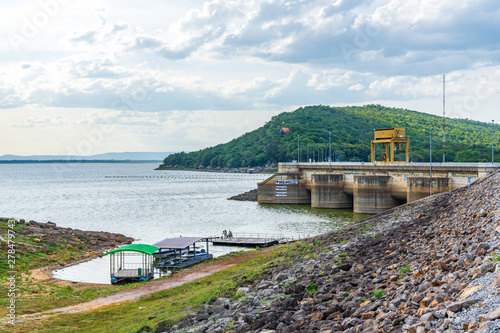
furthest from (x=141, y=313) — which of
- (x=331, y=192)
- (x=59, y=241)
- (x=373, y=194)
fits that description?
(x=331, y=192)

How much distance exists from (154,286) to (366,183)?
134ft

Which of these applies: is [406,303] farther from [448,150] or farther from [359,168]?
[448,150]

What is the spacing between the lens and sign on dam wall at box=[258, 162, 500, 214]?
5250 centimetres

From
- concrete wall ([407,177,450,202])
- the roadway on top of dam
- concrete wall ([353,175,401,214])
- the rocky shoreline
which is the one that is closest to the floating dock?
the rocky shoreline

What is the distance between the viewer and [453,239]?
15820mm

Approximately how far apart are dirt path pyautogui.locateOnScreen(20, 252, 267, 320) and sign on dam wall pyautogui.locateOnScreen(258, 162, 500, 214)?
91.2ft

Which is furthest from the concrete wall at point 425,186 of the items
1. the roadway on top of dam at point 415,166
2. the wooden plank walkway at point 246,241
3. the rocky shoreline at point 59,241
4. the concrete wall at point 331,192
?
the rocky shoreline at point 59,241

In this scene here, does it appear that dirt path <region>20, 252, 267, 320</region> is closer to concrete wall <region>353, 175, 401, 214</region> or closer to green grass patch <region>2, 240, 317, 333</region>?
green grass patch <region>2, 240, 317, 333</region>

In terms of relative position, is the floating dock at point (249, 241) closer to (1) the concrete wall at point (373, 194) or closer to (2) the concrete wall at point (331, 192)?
(1) the concrete wall at point (373, 194)

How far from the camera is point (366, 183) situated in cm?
6216

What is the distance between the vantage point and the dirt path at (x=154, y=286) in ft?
74.2

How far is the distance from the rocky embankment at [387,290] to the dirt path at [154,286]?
26.9 ft

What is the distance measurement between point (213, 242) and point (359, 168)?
32.8 meters

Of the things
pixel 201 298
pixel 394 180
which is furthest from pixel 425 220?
pixel 394 180
